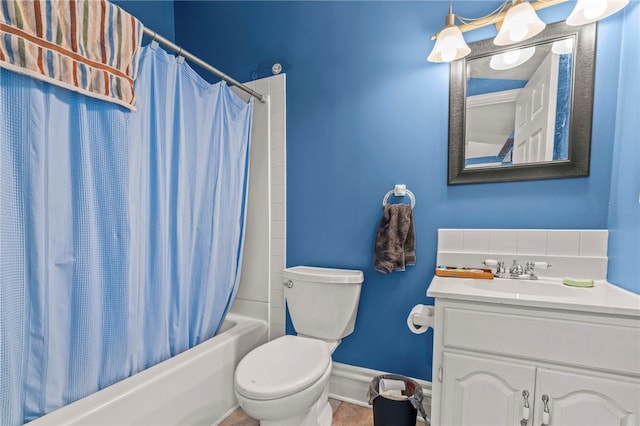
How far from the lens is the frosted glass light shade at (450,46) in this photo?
1222mm

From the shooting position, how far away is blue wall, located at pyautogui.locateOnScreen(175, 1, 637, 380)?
1229 millimetres

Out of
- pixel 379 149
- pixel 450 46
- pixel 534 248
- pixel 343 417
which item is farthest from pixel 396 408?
pixel 450 46

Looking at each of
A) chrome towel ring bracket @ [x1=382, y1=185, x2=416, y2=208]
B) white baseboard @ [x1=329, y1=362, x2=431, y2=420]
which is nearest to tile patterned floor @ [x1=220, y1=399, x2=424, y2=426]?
white baseboard @ [x1=329, y1=362, x2=431, y2=420]

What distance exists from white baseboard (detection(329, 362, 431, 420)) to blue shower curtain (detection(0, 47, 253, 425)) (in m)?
0.76

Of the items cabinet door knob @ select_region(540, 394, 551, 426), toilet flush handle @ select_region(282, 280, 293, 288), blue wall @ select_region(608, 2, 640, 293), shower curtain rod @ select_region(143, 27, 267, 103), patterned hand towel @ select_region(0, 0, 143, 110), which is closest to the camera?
patterned hand towel @ select_region(0, 0, 143, 110)

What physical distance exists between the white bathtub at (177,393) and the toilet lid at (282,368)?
8.5 inches

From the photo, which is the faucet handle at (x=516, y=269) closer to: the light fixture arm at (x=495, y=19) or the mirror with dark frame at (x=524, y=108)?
the mirror with dark frame at (x=524, y=108)

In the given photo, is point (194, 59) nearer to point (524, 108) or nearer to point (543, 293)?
→ point (524, 108)

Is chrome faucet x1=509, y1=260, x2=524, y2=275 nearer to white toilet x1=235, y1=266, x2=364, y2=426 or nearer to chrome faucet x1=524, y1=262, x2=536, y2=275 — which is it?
chrome faucet x1=524, y1=262, x2=536, y2=275

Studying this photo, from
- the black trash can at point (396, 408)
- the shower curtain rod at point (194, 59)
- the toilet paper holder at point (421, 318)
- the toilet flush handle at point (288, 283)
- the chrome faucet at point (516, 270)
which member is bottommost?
the black trash can at point (396, 408)

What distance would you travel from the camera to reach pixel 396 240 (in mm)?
1406

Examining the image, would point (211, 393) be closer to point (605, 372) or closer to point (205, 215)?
point (205, 215)

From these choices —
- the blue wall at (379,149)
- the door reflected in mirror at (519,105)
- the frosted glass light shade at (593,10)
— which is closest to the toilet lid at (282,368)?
the blue wall at (379,149)

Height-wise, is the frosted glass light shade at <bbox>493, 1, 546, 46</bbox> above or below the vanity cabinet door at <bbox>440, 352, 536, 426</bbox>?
above
